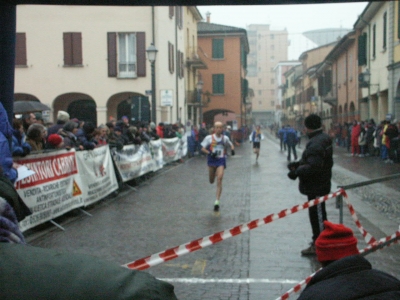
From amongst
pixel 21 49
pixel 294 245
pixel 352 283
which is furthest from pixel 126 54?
pixel 352 283

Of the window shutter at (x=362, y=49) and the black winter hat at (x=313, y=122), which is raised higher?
the window shutter at (x=362, y=49)

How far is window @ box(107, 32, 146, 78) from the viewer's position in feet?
95.9

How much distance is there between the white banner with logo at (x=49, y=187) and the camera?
8.32 meters

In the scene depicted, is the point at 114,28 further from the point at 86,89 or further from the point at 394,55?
the point at 394,55

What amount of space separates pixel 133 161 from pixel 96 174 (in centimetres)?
376

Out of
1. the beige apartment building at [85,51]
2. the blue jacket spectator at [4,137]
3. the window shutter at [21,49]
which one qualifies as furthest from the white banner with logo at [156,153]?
the blue jacket spectator at [4,137]

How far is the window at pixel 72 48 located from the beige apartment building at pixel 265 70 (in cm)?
11066

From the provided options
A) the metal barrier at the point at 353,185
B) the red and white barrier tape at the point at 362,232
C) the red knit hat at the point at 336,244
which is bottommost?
the red and white barrier tape at the point at 362,232

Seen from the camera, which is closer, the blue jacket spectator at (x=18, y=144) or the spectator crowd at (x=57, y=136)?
the spectator crowd at (x=57, y=136)

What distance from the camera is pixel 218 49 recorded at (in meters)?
56.2

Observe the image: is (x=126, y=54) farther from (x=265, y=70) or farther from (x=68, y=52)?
(x=265, y=70)

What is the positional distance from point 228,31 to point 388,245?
169 ft

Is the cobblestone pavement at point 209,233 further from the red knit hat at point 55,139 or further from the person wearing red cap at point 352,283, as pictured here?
the person wearing red cap at point 352,283

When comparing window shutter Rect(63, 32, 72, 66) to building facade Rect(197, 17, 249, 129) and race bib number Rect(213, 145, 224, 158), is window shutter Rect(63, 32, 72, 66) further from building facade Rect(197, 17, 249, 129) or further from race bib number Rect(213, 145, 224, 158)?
building facade Rect(197, 17, 249, 129)
